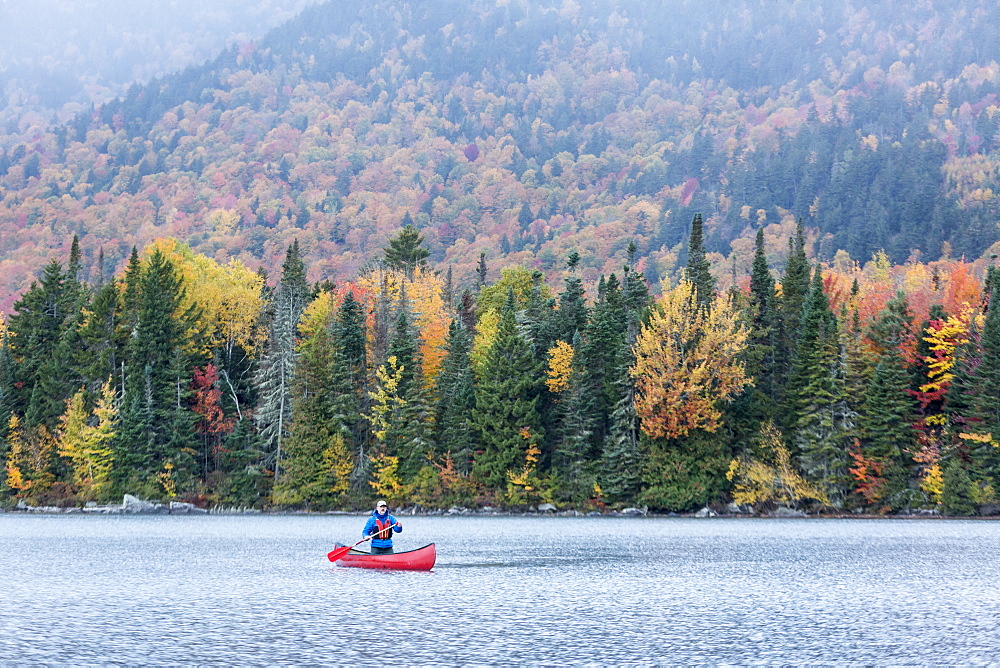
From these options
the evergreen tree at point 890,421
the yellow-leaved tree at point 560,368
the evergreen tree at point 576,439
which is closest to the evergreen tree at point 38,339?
the yellow-leaved tree at point 560,368

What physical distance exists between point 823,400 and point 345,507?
147 ft

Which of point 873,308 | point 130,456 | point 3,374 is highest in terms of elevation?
point 873,308

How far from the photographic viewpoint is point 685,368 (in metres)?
90.6

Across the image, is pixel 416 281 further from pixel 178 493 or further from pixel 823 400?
A: pixel 823 400

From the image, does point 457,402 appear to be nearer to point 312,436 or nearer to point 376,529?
point 312,436

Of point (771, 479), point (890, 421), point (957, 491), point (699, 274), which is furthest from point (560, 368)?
point (957, 491)

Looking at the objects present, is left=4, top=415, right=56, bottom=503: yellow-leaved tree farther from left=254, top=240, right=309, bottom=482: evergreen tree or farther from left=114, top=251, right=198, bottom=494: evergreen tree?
left=254, top=240, right=309, bottom=482: evergreen tree

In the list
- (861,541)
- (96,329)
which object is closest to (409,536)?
(861,541)

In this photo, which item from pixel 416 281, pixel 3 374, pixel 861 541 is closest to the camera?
pixel 861 541

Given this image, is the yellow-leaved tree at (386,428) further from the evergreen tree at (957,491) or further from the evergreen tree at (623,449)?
the evergreen tree at (957,491)

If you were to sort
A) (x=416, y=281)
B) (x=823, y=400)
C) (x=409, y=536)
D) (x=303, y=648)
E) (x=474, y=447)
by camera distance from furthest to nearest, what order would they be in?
(x=416, y=281), (x=474, y=447), (x=823, y=400), (x=409, y=536), (x=303, y=648)

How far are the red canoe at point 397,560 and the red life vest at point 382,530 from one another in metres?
1.23

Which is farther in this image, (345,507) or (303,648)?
(345,507)

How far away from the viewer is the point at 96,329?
10450 centimetres
